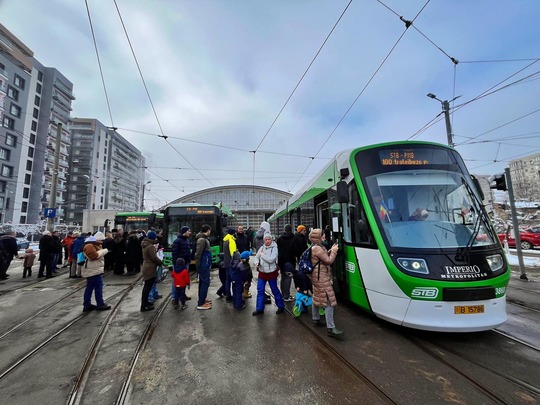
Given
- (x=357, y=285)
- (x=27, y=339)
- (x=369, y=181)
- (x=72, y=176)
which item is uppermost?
(x=72, y=176)

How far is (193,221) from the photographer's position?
478 inches

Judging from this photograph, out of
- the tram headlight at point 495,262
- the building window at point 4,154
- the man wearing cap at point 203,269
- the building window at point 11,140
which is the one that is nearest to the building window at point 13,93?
the building window at point 11,140

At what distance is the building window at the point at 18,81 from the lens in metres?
46.5

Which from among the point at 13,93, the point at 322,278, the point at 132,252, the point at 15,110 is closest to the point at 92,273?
the point at 322,278

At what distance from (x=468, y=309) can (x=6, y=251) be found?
14600mm

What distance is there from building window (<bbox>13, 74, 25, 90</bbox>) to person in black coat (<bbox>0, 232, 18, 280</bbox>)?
51980 mm

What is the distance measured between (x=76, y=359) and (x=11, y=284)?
8276 millimetres

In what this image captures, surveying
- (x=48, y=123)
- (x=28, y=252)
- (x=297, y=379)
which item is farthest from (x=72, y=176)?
Answer: (x=297, y=379)

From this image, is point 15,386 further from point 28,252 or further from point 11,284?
point 28,252

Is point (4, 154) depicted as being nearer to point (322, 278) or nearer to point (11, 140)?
point (11, 140)

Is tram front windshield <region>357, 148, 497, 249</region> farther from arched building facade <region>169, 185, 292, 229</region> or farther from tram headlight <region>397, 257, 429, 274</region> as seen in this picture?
arched building facade <region>169, 185, 292, 229</region>

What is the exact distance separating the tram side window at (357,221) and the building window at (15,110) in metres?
61.1

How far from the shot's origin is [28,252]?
36.3ft

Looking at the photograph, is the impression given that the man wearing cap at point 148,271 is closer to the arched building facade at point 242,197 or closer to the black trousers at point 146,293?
the black trousers at point 146,293
